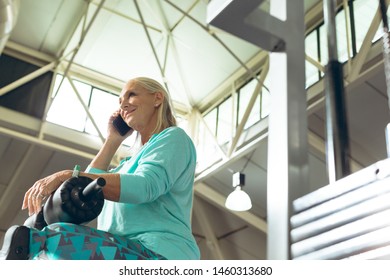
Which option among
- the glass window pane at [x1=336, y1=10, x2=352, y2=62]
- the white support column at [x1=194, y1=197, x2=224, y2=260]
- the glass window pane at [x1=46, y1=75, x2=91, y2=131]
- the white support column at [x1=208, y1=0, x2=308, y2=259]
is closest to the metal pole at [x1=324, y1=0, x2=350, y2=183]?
the white support column at [x1=208, y1=0, x2=308, y2=259]

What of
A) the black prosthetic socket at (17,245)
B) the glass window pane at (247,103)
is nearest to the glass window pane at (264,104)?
the glass window pane at (247,103)

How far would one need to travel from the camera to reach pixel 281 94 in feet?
4.24

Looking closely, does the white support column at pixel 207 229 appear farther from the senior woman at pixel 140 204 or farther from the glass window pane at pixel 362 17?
the senior woman at pixel 140 204

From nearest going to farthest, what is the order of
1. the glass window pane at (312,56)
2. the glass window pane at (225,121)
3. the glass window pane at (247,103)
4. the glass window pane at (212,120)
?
the glass window pane at (312,56) → the glass window pane at (247,103) → the glass window pane at (225,121) → the glass window pane at (212,120)

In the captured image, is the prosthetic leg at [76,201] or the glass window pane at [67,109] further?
the glass window pane at [67,109]

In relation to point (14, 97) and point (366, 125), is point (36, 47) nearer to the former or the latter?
point (14, 97)

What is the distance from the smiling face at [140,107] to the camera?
1.79m

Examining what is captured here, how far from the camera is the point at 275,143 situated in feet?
4.06

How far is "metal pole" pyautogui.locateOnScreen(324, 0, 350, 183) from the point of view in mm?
1288

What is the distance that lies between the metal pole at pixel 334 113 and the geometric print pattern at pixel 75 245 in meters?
0.48

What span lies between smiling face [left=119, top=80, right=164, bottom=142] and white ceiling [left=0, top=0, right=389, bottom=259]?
24.1ft

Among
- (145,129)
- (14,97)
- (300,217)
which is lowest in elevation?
(300,217)

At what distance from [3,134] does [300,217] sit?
9.57m
